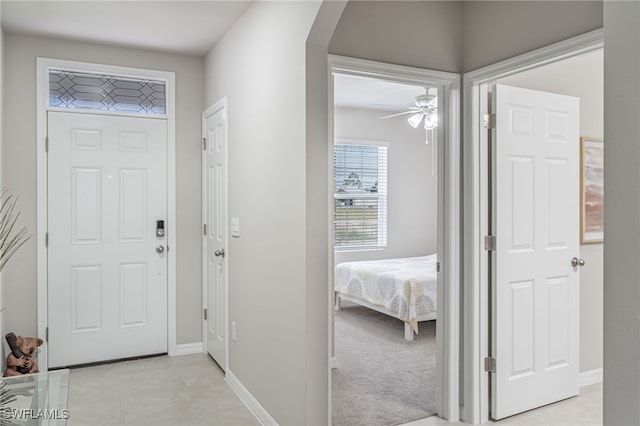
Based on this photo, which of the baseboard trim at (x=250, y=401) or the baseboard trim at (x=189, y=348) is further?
the baseboard trim at (x=189, y=348)

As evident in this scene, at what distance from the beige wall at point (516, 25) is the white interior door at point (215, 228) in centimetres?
179

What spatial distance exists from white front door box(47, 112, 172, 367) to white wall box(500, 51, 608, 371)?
323 centimetres

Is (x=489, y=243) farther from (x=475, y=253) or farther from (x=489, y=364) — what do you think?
(x=489, y=364)

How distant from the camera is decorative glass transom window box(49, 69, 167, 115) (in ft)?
12.5

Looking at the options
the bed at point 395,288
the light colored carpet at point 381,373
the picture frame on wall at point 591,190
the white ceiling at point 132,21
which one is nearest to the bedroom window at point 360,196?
the bed at point 395,288

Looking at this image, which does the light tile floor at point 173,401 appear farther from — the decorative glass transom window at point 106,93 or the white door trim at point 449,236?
the decorative glass transom window at point 106,93

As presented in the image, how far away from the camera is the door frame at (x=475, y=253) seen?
9.42 feet

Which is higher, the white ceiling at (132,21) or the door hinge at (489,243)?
the white ceiling at (132,21)

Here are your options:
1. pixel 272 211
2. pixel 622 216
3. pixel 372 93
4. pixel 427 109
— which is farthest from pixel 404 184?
pixel 622 216

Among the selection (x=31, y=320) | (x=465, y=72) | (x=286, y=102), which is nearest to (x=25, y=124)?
(x=31, y=320)

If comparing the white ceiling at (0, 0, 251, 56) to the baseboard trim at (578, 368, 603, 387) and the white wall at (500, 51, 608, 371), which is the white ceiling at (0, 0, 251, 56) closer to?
the white wall at (500, 51, 608, 371)

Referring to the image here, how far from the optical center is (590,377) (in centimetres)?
344

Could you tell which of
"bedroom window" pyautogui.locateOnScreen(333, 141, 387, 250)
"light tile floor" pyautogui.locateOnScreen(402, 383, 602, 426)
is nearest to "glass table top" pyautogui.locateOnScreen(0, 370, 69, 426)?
"light tile floor" pyautogui.locateOnScreen(402, 383, 602, 426)

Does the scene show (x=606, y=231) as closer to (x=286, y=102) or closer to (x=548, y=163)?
(x=286, y=102)
